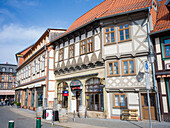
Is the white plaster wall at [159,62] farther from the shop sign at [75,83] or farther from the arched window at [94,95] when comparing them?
the shop sign at [75,83]

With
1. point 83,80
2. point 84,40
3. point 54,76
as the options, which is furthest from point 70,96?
point 84,40

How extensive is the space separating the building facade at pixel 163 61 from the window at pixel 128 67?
1.73 meters

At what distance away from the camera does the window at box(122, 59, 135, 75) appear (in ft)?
42.0

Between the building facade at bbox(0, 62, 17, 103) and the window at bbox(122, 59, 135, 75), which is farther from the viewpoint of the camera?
the building facade at bbox(0, 62, 17, 103)

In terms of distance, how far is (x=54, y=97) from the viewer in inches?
792

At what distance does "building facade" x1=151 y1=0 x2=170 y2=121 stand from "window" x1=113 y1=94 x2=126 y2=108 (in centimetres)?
268

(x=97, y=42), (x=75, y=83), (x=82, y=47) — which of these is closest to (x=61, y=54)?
(x=82, y=47)

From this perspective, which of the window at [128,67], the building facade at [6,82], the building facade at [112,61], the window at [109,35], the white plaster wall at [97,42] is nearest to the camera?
the building facade at [112,61]

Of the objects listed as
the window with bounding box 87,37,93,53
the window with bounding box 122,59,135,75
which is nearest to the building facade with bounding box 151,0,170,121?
the window with bounding box 122,59,135,75

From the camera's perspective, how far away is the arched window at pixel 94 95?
14422 millimetres

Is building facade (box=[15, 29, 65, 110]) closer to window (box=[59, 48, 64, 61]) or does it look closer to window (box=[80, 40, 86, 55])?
window (box=[59, 48, 64, 61])

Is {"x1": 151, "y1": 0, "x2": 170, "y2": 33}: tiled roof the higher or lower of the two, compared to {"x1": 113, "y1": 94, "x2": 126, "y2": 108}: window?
higher

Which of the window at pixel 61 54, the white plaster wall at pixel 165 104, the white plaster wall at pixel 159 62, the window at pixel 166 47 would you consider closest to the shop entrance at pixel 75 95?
the window at pixel 61 54

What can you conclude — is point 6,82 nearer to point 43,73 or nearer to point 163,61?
point 43,73
